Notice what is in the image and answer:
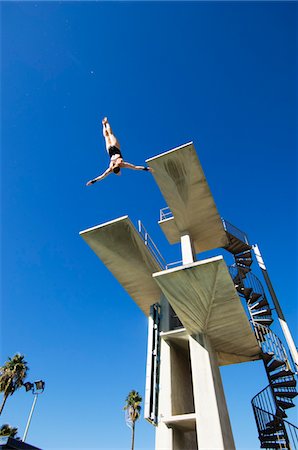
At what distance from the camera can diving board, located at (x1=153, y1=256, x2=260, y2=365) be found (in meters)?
7.22

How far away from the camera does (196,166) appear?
9.38m

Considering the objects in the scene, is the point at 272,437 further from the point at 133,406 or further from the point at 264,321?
the point at 133,406

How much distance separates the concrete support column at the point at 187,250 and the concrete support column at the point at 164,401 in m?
3.27

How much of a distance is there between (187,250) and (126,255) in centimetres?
251

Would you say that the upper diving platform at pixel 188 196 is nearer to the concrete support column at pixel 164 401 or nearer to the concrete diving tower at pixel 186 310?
the concrete diving tower at pixel 186 310

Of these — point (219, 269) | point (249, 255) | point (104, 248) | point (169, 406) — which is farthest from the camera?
point (249, 255)

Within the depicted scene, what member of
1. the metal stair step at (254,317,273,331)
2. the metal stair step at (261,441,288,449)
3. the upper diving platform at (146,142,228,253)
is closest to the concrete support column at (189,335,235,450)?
the metal stair step at (261,441,288,449)

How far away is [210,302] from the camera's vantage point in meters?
7.98

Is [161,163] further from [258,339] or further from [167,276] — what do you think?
[258,339]

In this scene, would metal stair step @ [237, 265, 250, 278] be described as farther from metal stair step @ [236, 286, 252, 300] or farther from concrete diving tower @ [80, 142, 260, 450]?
concrete diving tower @ [80, 142, 260, 450]

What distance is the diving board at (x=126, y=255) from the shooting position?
31.8 ft

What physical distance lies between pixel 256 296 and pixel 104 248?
7.00 meters

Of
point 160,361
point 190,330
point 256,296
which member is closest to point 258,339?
point 256,296

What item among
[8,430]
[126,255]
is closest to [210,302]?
[126,255]
